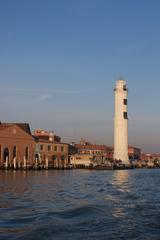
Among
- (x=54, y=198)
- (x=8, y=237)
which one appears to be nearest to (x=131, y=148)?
(x=54, y=198)

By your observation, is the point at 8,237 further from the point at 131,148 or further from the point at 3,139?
the point at 131,148

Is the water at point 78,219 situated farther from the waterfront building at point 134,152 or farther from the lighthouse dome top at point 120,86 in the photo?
the waterfront building at point 134,152

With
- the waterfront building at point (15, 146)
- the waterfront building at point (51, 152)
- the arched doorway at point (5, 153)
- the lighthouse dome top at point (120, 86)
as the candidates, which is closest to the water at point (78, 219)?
the waterfront building at point (15, 146)

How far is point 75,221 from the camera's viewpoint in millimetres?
16031

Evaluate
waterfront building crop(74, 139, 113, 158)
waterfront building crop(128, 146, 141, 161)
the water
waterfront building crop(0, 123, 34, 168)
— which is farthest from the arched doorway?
waterfront building crop(128, 146, 141, 161)

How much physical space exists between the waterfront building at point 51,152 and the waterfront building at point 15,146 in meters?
3.27

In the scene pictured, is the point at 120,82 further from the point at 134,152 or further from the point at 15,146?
the point at 134,152

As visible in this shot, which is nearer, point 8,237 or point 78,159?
point 8,237

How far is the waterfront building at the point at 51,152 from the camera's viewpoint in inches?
3410

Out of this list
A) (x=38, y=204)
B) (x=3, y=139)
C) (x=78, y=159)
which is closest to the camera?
(x=38, y=204)

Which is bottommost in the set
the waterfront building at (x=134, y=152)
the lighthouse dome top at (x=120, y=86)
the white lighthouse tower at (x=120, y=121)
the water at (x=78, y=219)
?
the water at (x=78, y=219)

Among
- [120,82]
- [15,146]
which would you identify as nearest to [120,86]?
[120,82]

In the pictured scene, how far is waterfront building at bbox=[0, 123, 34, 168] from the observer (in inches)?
2975

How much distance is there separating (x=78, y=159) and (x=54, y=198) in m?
76.4
